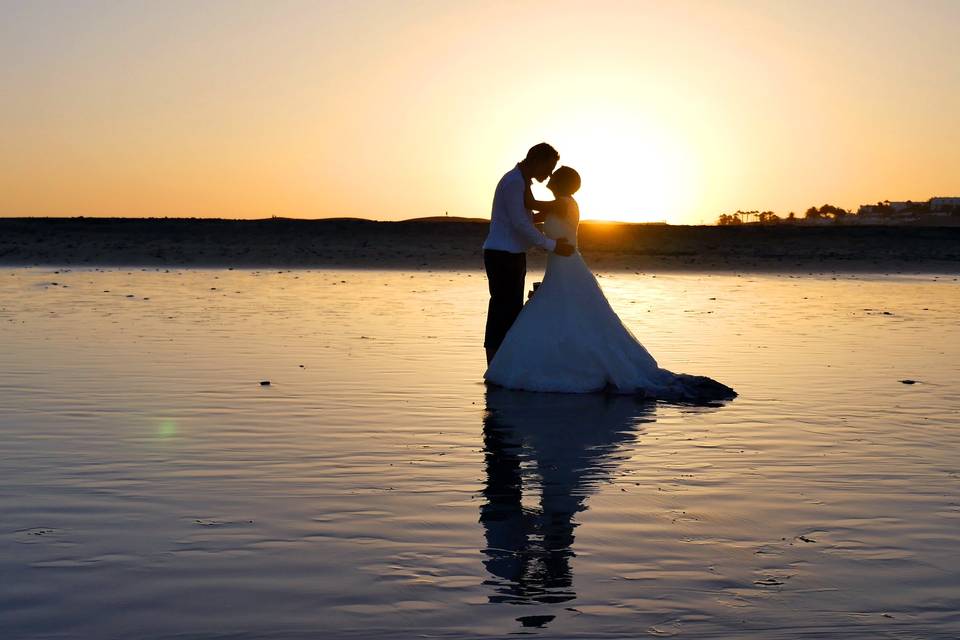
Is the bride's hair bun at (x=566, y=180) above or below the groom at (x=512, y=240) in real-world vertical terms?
above

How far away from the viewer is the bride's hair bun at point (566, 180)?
12.5m

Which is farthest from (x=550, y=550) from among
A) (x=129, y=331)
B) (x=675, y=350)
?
(x=129, y=331)

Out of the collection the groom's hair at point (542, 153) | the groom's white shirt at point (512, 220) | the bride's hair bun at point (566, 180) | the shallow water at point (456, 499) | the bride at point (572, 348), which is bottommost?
the shallow water at point (456, 499)

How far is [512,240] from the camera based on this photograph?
12.4 m

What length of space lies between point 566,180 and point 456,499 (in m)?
6.65

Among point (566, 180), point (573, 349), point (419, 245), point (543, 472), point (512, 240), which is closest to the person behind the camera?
point (543, 472)

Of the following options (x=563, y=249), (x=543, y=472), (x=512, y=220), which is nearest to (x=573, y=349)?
(x=563, y=249)

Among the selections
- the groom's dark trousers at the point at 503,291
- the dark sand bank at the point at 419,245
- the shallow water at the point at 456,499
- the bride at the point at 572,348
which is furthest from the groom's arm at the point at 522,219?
the dark sand bank at the point at 419,245

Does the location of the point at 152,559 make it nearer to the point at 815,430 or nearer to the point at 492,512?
→ the point at 492,512

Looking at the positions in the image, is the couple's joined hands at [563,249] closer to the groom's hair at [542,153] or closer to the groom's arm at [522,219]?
the groom's arm at [522,219]

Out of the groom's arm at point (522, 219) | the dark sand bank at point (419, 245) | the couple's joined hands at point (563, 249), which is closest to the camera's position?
the groom's arm at point (522, 219)

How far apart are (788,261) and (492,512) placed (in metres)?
49.3

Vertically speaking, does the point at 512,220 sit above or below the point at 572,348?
above

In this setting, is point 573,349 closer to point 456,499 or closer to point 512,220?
point 512,220
